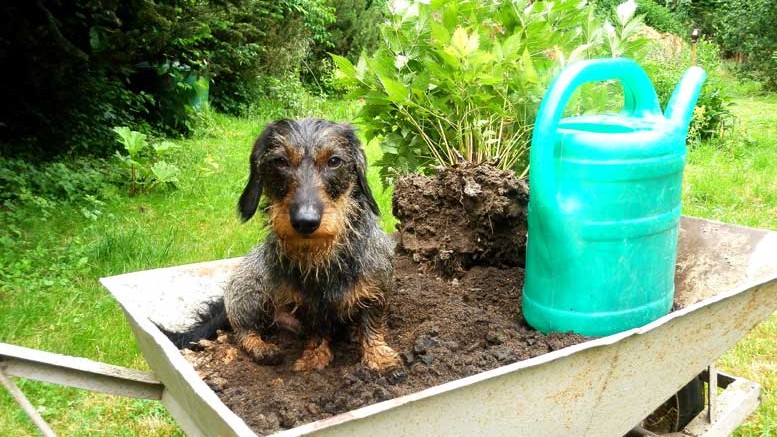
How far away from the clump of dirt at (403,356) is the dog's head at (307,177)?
0.46 m

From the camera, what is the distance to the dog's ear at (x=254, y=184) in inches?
84.5

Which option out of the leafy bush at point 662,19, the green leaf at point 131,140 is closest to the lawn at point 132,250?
the green leaf at point 131,140

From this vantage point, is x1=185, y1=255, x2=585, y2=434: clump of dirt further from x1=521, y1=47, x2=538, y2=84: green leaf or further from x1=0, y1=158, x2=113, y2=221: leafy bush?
x1=0, y1=158, x2=113, y2=221: leafy bush

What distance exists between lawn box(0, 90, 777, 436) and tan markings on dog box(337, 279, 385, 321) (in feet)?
3.86

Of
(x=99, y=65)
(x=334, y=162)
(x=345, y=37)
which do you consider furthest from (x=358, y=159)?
(x=345, y=37)

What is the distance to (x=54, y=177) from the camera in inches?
229

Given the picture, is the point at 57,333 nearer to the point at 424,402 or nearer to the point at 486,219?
the point at 486,219

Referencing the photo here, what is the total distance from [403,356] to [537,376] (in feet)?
2.11

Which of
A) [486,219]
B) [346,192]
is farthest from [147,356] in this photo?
[486,219]

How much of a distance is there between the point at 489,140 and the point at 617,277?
3.08 feet

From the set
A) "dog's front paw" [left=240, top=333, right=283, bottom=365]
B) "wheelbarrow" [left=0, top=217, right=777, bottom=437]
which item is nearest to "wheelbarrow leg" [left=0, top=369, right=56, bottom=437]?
"wheelbarrow" [left=0, top=217, right=777, bottom=437]

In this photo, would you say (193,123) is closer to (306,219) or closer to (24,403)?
(306,219)

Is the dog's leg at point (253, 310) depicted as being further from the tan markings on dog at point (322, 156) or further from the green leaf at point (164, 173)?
the green leaf at point (164, 173)

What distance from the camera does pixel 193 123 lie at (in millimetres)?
8539
